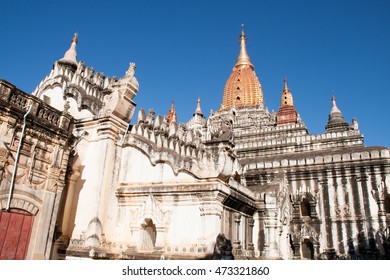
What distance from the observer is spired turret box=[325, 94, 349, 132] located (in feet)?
135

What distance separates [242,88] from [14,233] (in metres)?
61.3

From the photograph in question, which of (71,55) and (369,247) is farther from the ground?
(71,55)

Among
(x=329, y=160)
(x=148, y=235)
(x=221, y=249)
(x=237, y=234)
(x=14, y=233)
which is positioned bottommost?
(x=221, y=249)

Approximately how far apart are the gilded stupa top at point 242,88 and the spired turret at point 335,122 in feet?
59.8

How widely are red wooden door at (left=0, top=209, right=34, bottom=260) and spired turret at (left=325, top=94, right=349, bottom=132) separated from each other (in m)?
37.5

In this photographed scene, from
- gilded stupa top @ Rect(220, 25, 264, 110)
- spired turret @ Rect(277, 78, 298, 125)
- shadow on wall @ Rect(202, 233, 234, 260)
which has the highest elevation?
gilded stupa top @ Rect(220, 25, 264, 110)

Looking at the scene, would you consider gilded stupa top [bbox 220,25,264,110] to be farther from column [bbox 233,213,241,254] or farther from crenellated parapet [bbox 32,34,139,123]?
column [bbox 233,213,241,254]

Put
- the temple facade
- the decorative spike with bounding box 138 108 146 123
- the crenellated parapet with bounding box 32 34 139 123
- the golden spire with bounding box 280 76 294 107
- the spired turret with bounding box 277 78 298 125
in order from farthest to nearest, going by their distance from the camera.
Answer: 1. the golden spire with bounding box 280 76 294 107
2. the spired turret with bounding box 277 78 298 125
3. the decorative spike with bounding box 138 108 146 123
4. the crenellated parapet with bounding box 32 34 139 123
5. the temple facade

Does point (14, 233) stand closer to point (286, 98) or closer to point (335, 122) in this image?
point (335, 122)

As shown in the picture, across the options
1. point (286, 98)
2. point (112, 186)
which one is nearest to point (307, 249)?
point (112, 186)

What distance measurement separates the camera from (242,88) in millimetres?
68000

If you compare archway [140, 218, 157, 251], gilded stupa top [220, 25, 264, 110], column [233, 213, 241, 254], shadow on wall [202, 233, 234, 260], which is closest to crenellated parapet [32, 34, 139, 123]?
archway [140, 218, 157, 251]

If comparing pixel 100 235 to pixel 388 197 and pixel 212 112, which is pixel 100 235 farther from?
pixel 212 112
